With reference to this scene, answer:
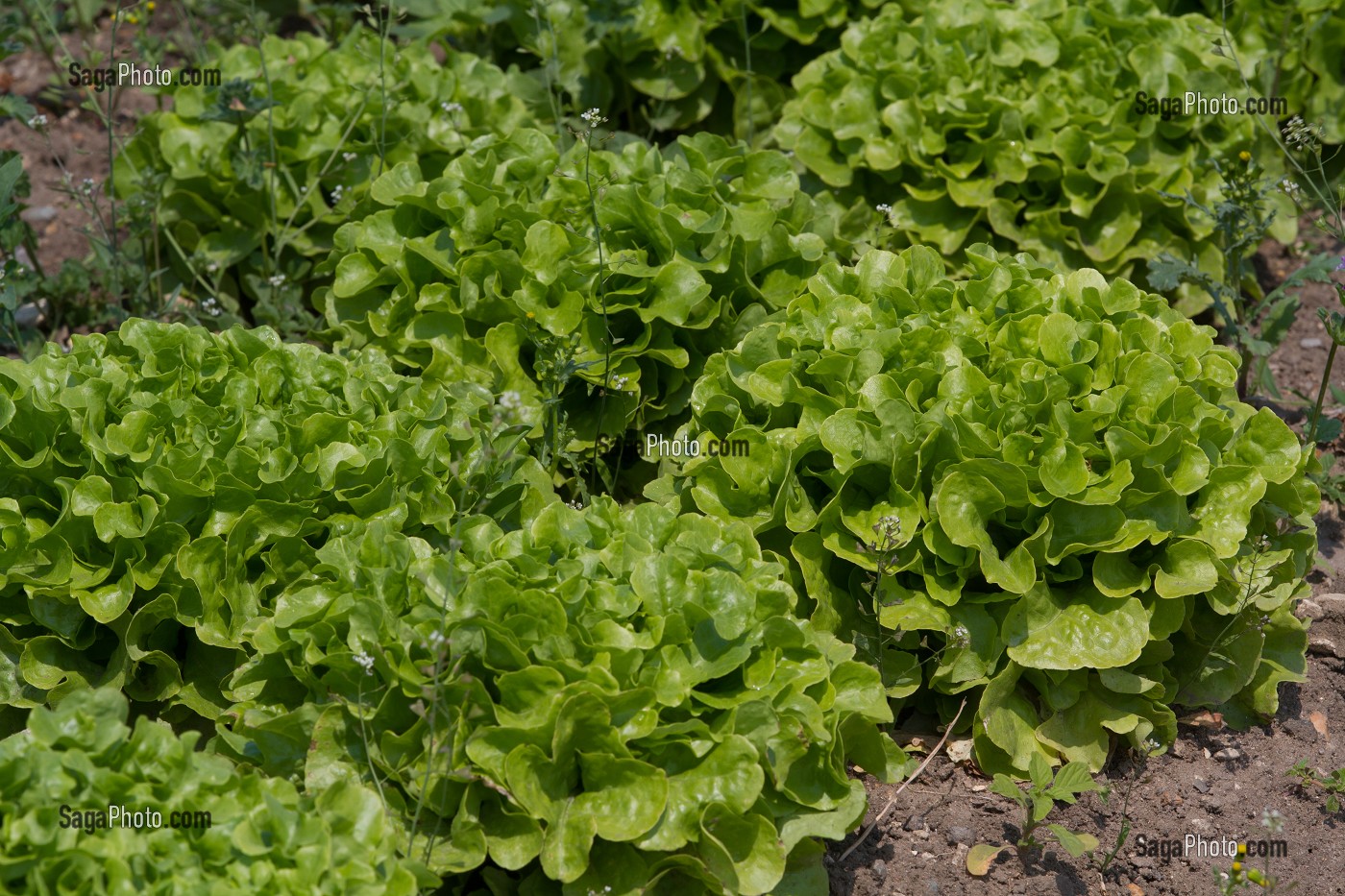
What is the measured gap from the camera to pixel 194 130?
5.52 meters

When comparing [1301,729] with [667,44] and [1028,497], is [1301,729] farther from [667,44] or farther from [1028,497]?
[667,44]

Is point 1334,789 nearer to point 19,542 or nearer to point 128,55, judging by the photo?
point 19,542

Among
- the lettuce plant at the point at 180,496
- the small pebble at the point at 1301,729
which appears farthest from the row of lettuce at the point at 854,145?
the small pebble at the point at 1301,729

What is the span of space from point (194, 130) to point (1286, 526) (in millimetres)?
4260

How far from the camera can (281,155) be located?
5.47 metres

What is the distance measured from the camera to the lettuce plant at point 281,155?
544cm

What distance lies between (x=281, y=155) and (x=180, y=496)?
86.4 inches

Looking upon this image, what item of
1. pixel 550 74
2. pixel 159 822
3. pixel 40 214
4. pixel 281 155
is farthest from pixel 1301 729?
pixel 40 214

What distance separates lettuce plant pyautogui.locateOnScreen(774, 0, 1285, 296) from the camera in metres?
5.37

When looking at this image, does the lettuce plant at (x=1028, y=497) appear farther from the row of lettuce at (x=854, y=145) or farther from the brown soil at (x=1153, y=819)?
the row of lettuce at (x=854, y=145)

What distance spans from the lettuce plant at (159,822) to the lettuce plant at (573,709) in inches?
9.1

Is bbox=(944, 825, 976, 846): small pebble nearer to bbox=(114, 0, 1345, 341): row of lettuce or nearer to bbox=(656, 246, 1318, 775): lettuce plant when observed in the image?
bbox=(656, 246, 1318, 775): lettuce plant

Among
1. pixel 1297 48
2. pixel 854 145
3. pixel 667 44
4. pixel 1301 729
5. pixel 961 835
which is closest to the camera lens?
pixel 961 835

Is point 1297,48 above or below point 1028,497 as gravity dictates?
above
